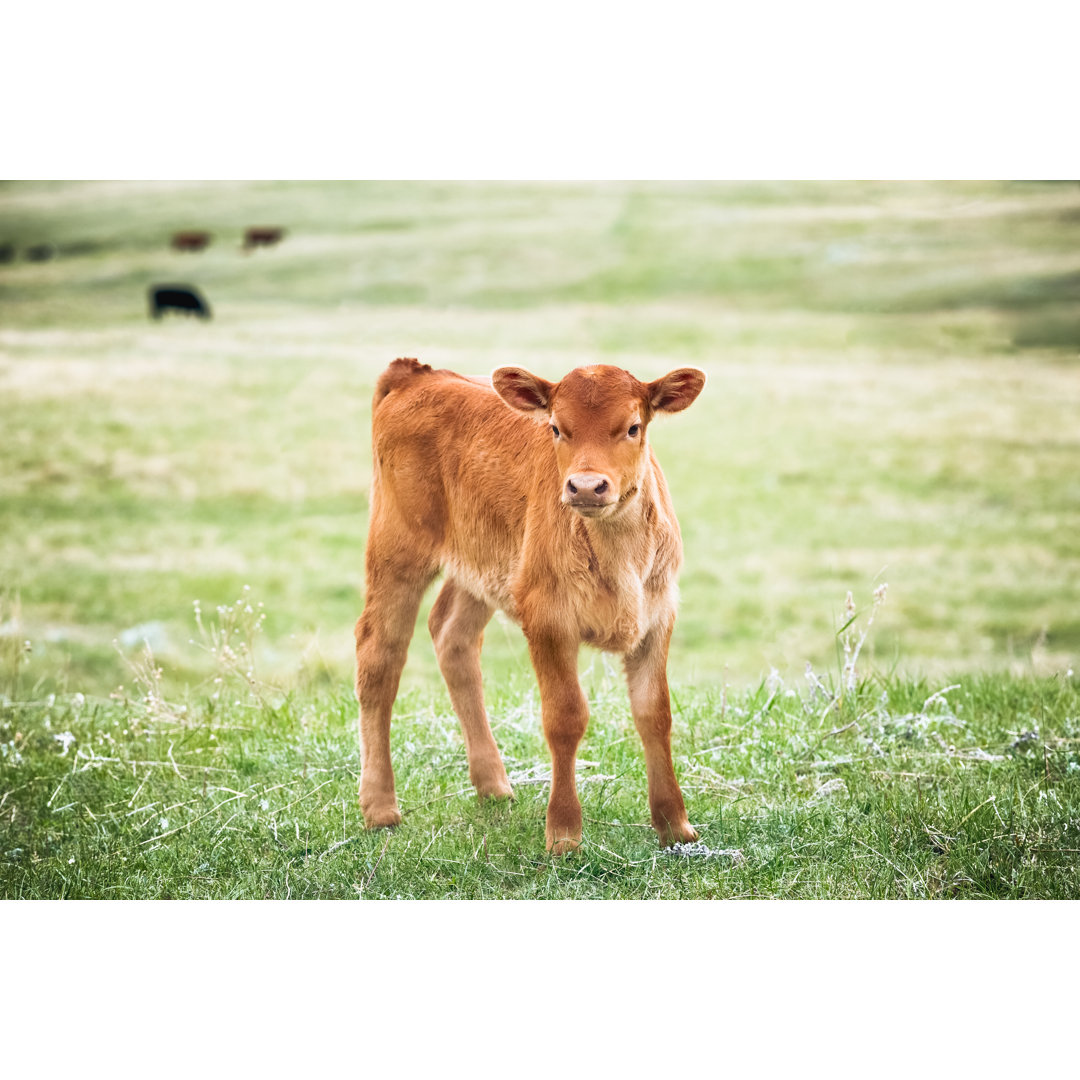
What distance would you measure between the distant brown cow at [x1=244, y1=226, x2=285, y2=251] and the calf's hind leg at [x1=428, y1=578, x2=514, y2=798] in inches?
179

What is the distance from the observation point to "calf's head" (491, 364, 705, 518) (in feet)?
11.7

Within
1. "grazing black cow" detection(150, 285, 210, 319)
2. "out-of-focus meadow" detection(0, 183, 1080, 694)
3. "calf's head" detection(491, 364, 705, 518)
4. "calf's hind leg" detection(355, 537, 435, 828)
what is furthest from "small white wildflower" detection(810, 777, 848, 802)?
"grazing black cow" detection(150, 285, 210, 319)

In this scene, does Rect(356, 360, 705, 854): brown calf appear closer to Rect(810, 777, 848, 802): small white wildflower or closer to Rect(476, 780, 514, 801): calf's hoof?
Rect(476, 780, 514, 801): calf's hoof

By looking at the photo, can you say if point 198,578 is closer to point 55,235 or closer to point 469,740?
point 55,235

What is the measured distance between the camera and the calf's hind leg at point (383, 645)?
448 centimetres

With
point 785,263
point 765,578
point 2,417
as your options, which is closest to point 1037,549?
point 765,578

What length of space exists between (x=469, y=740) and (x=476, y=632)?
41cm

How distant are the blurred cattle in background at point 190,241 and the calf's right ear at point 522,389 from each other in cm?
530

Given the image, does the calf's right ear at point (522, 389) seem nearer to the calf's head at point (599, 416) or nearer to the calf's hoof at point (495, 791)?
the calf's head at point (599, 416)

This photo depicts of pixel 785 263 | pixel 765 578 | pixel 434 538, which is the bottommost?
pixel 765 578

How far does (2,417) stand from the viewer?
884cm

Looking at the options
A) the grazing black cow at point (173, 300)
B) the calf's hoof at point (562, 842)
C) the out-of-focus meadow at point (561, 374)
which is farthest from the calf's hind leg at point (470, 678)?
the grazing black cow at point (173, 300)

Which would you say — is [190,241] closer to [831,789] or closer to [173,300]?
[173,300]

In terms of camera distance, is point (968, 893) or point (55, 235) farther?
point (55, 235)
